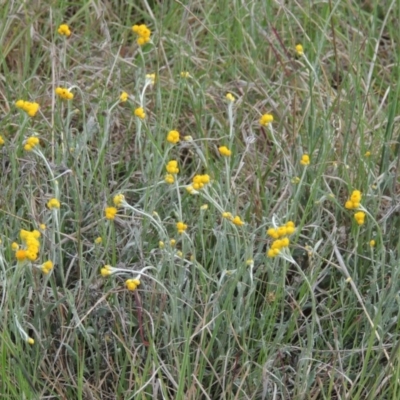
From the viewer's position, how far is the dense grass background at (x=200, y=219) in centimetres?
206

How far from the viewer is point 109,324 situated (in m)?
2.18

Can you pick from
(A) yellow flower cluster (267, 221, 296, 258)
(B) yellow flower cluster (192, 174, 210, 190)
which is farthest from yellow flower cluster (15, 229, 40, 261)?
(A) yellow flower cluster (267, 221, 296, 258)

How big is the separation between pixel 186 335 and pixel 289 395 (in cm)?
29

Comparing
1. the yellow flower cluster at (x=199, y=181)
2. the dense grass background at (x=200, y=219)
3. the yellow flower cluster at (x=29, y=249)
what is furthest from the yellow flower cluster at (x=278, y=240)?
the yellow flower cluster at (x=29, y=249)

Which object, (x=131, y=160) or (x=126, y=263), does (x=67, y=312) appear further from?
(x=131, y=160)

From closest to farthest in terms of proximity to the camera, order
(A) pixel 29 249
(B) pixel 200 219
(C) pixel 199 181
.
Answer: (A) pixel 29 249 < (C) pixel 199 181 < (B) pixel 200 219

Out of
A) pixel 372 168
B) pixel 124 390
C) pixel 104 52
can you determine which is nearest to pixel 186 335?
pixel 124 390

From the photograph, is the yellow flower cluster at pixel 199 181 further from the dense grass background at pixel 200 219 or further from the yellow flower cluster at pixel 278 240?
the yellow flower cluster at pixel 278 240

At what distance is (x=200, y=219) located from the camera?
216 centimetres

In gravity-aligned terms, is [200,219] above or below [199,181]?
below

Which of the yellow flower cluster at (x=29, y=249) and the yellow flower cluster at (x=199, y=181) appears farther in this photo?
the yellow flower cluster at (x=199, y=181)

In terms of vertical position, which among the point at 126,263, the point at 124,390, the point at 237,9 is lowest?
the point at 124,390

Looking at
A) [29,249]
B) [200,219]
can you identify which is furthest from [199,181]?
[29,249]

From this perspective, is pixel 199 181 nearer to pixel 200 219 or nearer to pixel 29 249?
pixel 200 219
